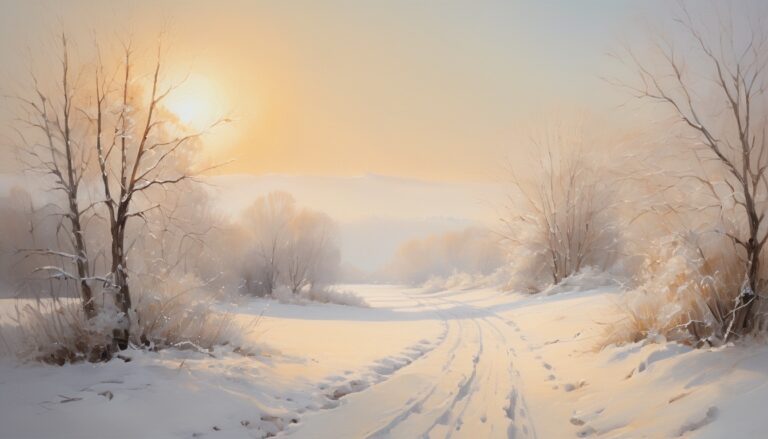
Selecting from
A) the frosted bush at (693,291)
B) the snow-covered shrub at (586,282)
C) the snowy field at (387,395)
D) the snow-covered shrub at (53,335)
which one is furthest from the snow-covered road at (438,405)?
the snow-covered shrub at (586,282)

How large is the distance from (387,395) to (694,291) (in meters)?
4.03

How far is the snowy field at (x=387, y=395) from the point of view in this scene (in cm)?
379

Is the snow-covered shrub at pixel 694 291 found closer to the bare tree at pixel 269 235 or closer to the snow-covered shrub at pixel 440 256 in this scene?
the bare tree at pixel 269 235

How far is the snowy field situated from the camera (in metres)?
3.79

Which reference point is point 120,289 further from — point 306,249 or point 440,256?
point 440,256

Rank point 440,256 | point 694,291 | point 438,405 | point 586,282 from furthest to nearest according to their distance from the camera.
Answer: point 440,256
point 586,282
point 694,291
point 438,405

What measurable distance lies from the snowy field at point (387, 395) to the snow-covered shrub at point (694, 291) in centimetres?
39

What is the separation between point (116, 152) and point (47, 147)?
0.71 meters

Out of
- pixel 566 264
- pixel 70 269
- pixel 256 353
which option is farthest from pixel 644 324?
pixel 566 264

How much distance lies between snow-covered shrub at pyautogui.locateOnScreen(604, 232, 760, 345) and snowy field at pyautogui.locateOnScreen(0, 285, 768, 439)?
15.5 inches

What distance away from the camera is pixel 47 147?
5277 millimetres

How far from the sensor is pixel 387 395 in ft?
18.2

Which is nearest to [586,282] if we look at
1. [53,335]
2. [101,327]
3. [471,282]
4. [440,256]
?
[101,327]

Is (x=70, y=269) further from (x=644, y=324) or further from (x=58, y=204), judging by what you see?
(x=644, y=324)
